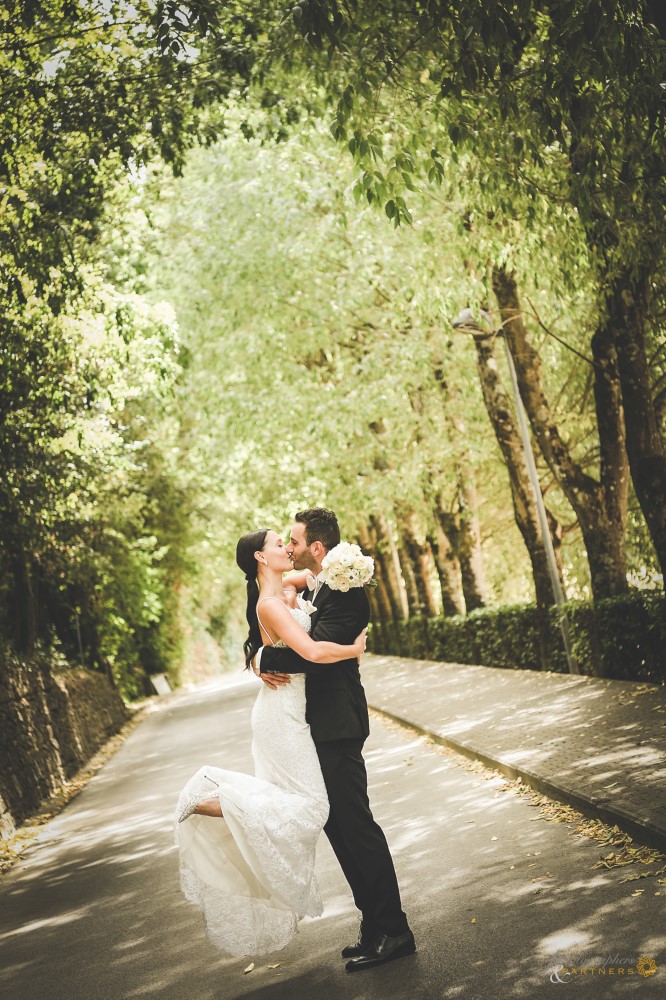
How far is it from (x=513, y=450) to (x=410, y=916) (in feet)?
43.5

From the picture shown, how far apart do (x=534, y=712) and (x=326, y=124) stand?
41.4ft

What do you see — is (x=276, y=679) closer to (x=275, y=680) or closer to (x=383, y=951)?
(x=275, y=680)

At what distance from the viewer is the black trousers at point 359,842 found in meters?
5.32

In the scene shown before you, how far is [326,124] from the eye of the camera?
20375mm

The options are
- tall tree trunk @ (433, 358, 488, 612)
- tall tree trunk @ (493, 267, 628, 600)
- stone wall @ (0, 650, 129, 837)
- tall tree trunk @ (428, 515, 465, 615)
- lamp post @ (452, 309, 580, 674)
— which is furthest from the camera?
tall tree trunk @ (428, 515, 465, 615)

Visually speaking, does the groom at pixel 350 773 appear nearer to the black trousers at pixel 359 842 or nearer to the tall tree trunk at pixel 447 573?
the black trousers at pixel 359 842

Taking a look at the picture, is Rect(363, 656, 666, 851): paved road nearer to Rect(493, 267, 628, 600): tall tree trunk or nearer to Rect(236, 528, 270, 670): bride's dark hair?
Rect(493, 267, 628, 600): tall tree trunk

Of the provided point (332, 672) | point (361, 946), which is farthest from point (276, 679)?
point (361, 946)

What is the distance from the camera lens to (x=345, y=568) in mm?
5414

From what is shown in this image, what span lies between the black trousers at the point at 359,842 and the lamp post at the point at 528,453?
11.3 metres

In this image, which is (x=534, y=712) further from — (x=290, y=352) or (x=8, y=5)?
(x=290, y=352)

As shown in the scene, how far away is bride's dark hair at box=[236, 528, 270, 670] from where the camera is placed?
18.8 ft

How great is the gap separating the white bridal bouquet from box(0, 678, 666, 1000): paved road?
6.24ft

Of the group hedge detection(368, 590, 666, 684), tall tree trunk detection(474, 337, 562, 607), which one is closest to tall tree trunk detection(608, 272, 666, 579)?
hedge detection(368, 590, 666, 684)
